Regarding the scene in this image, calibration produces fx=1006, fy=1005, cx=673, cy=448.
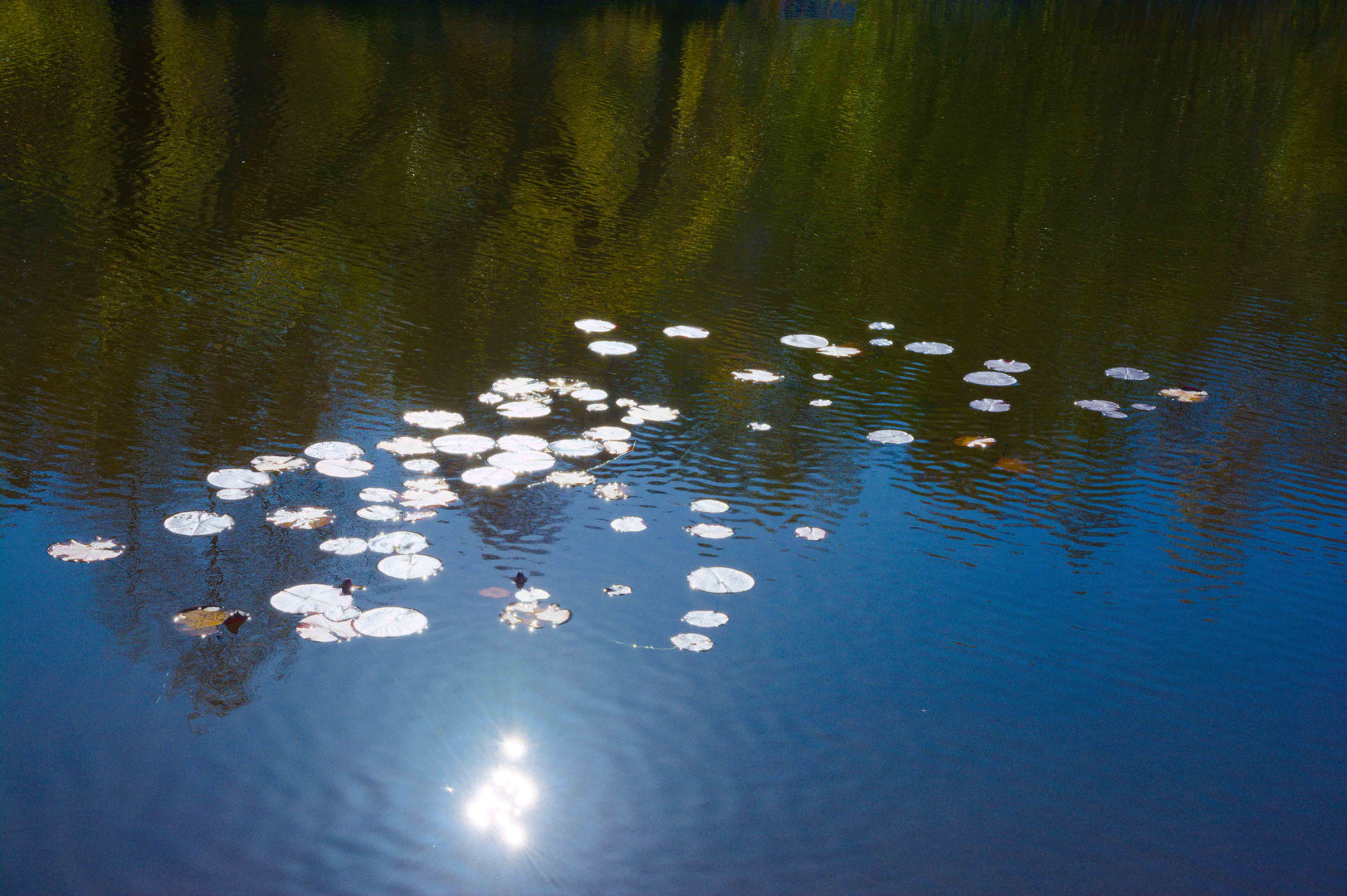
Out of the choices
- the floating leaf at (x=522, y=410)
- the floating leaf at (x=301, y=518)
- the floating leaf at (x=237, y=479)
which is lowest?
the floating leaf at (x=301, y=518)

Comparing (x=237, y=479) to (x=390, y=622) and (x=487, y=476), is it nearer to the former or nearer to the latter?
(x=487, y=476)

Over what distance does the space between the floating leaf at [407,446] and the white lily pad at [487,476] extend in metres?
0.35

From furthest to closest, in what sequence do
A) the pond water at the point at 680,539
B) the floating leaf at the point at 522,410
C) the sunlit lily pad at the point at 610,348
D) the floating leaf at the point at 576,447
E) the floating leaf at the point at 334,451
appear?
the sunlit lily pad at the point at 610,348, the floating leaf at the point at 522,410, the floating leaf at the point at 576,447, the floating leaf at the point at 334,451, the pond water at the point at 680,539

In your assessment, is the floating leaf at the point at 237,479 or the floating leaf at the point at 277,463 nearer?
the floating leaf at the point at 237,479

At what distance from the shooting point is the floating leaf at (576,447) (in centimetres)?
577

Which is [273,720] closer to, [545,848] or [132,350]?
[545,848]

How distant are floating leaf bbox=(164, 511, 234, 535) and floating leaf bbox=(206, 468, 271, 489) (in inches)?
11.0

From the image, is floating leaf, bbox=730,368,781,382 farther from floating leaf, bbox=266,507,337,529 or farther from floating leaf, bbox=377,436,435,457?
floating leaf, bbox=266,507,337,529

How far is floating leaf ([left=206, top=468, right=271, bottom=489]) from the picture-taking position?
5.14 meters

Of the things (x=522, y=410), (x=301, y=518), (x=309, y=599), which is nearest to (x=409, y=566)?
(x=309, y=599)

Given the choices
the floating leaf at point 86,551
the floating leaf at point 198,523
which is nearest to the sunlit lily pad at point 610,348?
the floating leaf at point 198,523

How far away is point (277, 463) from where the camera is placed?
540 centimetres

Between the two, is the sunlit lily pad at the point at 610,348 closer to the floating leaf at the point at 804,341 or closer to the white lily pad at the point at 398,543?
the floating leaf at the point at 804,341

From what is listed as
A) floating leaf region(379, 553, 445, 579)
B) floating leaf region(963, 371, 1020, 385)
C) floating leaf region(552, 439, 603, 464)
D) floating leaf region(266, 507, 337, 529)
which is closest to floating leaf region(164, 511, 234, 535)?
floating leaf region(266, 507, 337, 529)
